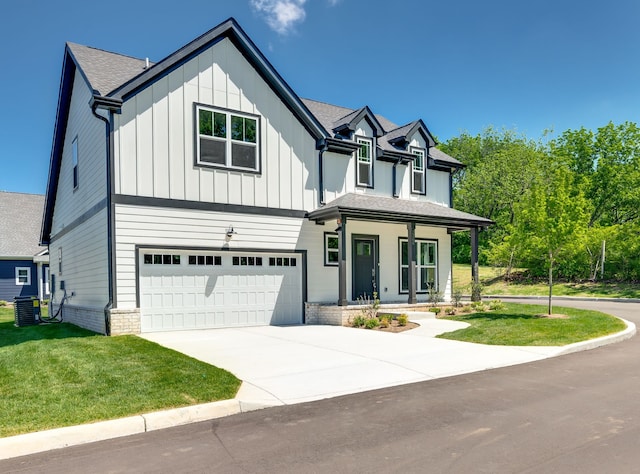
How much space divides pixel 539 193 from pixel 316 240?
23.7ft

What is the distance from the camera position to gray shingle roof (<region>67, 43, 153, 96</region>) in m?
13.8

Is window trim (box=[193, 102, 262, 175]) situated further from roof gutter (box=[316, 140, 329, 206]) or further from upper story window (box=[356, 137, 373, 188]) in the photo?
upper story window (box=[356, 137, 373, 188])

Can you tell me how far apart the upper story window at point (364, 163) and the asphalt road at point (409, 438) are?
1212 cm

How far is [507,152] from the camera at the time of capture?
46656mm

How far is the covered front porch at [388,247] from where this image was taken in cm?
1568

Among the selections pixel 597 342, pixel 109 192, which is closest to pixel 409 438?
pixel 597 342

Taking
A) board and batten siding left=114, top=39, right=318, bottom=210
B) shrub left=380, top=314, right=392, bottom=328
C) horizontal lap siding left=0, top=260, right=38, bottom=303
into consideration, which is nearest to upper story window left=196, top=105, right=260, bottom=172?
board and batten siding left=114, top=39, right=318, bottom=210

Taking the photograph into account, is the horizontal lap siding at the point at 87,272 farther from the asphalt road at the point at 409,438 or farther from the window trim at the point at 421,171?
the window trim at the point at 421,171

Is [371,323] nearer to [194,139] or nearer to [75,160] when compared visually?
[194,139]

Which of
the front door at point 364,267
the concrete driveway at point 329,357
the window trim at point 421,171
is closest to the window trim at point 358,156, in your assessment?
the front door at point 364,267

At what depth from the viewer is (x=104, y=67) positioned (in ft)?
50.3

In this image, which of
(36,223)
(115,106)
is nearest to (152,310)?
(115,106)

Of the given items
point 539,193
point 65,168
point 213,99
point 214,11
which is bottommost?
point 539,193

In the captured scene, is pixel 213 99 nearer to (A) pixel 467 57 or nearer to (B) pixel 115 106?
(B) pixel 115 106
